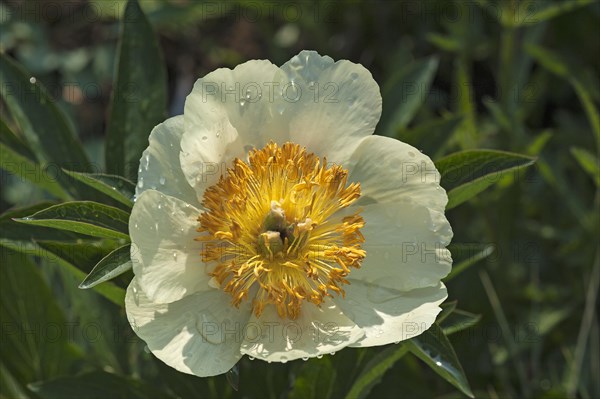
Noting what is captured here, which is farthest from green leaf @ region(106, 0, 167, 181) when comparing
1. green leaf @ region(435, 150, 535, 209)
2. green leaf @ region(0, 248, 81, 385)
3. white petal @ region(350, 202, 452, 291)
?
green leaf @ region(435, 150, 535, 209)

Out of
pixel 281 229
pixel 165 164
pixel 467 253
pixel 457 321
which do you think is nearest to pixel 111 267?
pixel 165 164

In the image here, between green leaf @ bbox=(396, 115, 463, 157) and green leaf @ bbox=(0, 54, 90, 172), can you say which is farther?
green leaf @ bbox=(396, 115, 463, 157)

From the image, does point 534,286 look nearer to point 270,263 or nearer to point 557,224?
point 557,224

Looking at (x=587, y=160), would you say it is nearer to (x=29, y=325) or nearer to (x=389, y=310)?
(x=389, y=310)

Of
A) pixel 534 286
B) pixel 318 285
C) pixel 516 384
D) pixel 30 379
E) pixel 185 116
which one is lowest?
pixel 516 384

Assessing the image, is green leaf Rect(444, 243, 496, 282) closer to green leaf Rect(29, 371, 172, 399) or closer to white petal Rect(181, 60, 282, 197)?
white petal Rect(181, 60, 282, 197)

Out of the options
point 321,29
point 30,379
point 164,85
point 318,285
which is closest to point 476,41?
point 321,29
